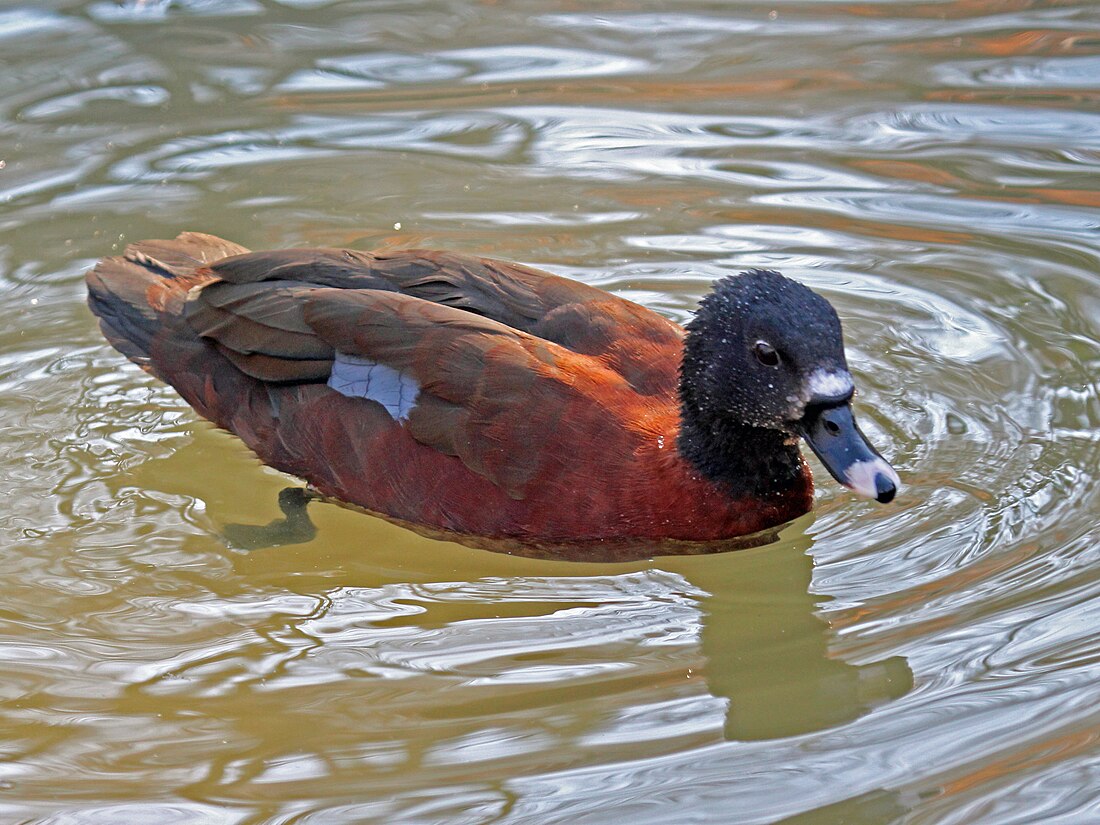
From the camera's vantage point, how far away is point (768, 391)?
5.26 m

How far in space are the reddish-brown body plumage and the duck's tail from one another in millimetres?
13

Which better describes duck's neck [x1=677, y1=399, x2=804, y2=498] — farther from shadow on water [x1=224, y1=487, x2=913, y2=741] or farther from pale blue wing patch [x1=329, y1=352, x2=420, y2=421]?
pale blue wing patch [x1=329, y1=352, x2=420, y2=421]

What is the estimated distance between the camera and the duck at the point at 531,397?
209 inches

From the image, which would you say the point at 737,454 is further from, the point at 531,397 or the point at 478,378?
the point at 478,378

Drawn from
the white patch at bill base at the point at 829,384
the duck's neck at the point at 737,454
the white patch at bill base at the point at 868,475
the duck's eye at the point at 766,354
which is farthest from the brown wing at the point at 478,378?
the white patch at bill base at the point at 868,475

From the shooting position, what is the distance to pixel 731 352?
17.6ft

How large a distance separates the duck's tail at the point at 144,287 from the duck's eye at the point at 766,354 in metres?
2.61

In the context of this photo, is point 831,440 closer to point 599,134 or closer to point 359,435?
point 359,435

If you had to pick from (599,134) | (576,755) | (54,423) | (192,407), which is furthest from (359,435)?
(599,134)

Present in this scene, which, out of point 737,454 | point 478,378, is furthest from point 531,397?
point 737,454

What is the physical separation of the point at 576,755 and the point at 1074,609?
1.78 meters

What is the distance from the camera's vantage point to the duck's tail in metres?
6.46

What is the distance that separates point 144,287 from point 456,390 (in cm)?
185

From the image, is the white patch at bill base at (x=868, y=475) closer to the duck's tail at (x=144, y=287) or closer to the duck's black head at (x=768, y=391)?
the duck's black head at (x=768, y=391)
